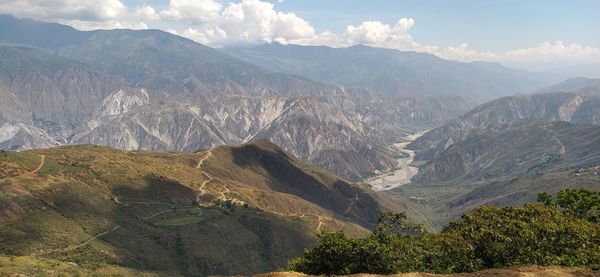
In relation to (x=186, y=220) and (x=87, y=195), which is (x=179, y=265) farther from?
(x=87, y=195)

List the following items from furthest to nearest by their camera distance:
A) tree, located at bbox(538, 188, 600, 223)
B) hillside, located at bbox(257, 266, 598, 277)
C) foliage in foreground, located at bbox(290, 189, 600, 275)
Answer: tree, located at bbox(538, 188, 600, 223)
foliage in foreground, located at bbox(290, 189, 600, 275)
hillside, located at bbox(257, 266, 598, 277)

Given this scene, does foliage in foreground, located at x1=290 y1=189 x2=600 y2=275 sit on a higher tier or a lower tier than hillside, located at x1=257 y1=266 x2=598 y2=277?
lower

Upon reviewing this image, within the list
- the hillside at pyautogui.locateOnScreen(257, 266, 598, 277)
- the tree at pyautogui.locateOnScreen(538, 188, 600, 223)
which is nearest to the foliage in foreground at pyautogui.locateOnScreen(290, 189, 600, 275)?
the hillside at pyautogui.locateOnScreen(257, 266, 598, 277)

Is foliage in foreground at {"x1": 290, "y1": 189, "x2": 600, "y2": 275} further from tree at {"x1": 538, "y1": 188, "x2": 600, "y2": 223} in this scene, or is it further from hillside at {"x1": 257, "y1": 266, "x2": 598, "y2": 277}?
tree at {"x1": 538, "y1": 188, "x2": 600, "y2": 223}

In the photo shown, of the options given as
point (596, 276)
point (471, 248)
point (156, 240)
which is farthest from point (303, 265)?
point (156, 240)

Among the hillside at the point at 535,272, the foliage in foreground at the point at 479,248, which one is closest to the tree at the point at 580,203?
the foliage in foreground at the point at 479,248

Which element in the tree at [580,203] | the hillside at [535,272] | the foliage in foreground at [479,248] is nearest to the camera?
the hillside at [535,272]

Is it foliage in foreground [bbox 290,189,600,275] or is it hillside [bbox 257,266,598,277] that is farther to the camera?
foliage in foreground [bbox 290,189,600,275]

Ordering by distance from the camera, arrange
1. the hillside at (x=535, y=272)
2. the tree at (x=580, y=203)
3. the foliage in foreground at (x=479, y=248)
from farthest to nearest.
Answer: the tree at (x=580, y=203), the foliage in foreground at (x=479, y=248), the hillside at (x=535, y=272)

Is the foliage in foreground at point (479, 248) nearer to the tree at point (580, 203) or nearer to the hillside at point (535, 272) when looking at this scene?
the hillside at point (535, 272)
